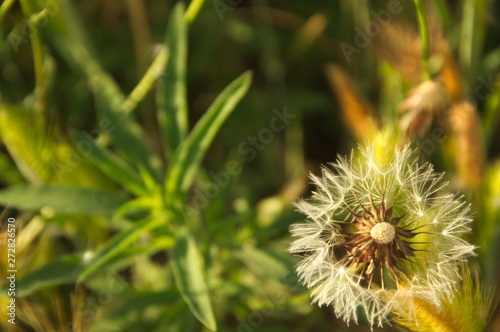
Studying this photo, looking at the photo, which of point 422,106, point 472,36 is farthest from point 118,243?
point 472,36

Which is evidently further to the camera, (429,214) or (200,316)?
(200,316)

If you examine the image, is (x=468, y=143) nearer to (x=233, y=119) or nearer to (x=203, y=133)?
(x=203, y=133)

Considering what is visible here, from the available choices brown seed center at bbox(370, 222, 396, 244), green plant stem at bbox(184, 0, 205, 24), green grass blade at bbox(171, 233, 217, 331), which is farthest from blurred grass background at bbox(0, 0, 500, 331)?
brown seed center at bbox(370, 222, 396, 244)

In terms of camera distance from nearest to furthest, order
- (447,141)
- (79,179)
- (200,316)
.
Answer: (200,316), (79,179), (447,141)

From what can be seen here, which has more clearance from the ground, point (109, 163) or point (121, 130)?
point (121, 130)

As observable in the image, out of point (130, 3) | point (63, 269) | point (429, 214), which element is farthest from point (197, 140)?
point (130, 3)

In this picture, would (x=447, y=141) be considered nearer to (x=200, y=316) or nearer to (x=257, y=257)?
(x=257, y=257)

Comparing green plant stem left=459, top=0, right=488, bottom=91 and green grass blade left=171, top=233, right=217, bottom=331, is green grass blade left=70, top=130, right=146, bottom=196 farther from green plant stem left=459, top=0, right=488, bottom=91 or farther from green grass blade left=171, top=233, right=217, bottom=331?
green plant stem left=459, top=0, right=488, bottom=91
